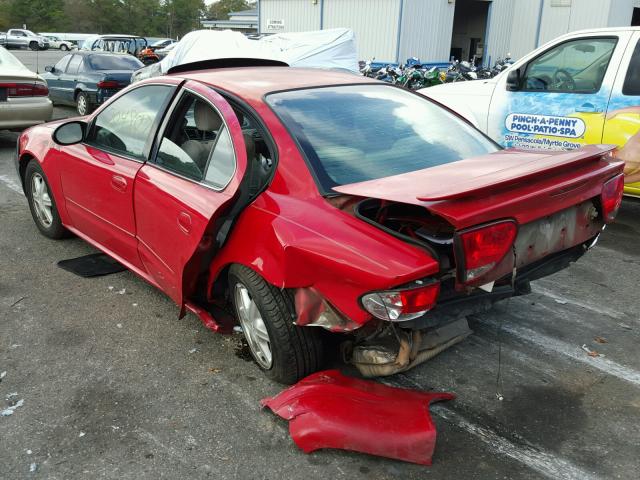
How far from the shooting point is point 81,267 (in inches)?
187

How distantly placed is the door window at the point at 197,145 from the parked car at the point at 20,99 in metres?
6.48

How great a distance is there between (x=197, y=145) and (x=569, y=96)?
3.96m

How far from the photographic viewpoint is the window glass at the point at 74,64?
1309 centimetres

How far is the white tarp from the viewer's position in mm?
11688

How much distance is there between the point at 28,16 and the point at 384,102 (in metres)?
81.9

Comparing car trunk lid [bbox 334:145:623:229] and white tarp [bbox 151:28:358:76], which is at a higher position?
white tarp [bbox 151:28:358:76]

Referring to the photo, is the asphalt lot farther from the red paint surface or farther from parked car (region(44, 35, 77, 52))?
parked car (region(44, 35, 77, 52))

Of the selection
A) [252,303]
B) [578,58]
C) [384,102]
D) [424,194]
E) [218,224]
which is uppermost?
[578,58]

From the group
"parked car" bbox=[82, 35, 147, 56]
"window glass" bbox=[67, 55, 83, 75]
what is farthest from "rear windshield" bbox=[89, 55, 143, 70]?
"parked car" bbox=[82, 35, 147, 56]

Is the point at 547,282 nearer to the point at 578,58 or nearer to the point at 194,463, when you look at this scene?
the point at 578,58

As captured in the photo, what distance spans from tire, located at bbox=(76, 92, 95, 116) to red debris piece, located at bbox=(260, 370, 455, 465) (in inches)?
446

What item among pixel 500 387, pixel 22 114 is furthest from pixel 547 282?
pixel 22 114

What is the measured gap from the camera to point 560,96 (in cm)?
592

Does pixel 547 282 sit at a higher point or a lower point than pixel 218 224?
lower
